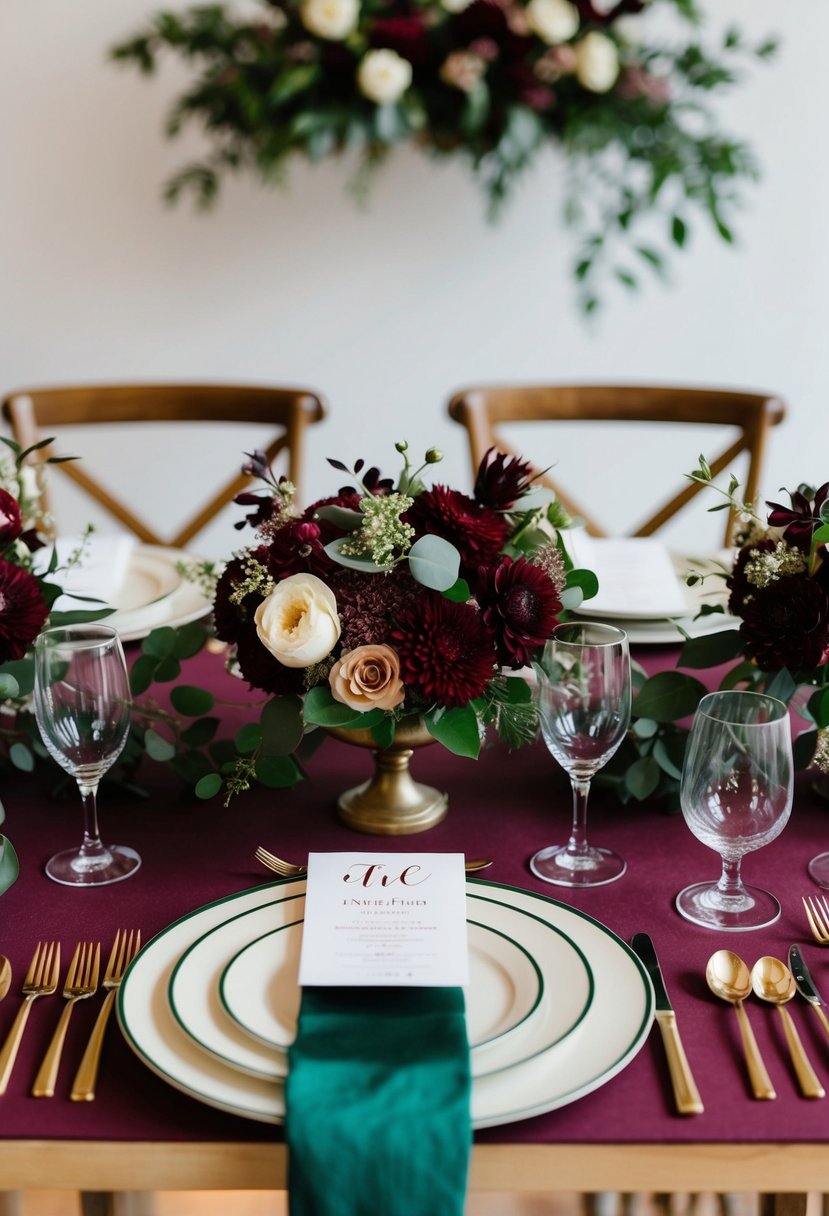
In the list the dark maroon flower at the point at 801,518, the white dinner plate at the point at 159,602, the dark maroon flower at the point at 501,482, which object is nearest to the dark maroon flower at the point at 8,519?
the white dinner plate at the point at 159,602

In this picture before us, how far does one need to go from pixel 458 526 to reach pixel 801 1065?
1.55ft

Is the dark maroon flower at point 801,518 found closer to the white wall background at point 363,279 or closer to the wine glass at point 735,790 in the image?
the wine glass at point 735,790

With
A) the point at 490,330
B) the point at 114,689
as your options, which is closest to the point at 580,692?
the point at 114,689

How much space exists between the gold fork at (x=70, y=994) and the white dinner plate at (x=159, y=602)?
0.50 m

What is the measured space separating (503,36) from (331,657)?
1682 mm

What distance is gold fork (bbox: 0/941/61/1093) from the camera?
2.54 feet

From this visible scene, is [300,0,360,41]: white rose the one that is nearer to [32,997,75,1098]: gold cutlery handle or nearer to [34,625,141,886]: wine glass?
[34,625,141,886]: wine glass

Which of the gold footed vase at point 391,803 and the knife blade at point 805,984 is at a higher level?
the gold footed vase at point 391,803

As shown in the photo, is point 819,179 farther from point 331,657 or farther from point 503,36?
point 331,657

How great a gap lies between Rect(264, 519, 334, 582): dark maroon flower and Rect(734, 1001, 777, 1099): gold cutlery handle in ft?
1.54

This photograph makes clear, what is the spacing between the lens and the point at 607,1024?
781 mm

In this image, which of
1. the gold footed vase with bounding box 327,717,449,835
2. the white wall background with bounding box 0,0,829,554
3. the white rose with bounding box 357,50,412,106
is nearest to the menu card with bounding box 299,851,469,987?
the gold footed vase with bounding box 327,717,449,835

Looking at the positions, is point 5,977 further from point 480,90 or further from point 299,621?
point 480,90

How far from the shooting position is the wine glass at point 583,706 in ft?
3.18
